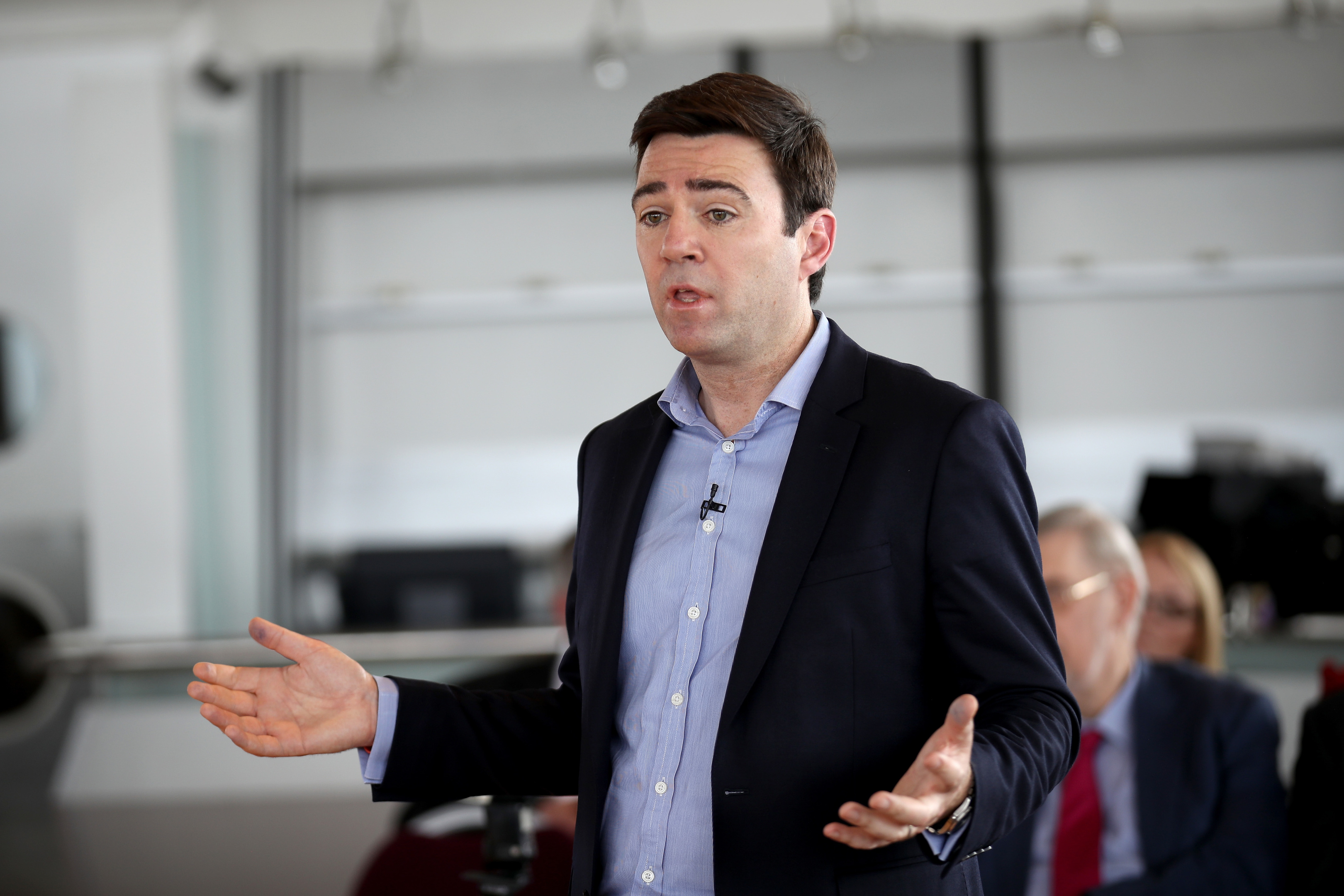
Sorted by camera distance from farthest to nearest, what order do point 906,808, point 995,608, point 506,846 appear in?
1. point 506,846
2. point 995,608
3. point 906,808

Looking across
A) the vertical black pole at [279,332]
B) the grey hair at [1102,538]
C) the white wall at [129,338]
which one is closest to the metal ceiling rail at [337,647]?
the white wall at [129,338]

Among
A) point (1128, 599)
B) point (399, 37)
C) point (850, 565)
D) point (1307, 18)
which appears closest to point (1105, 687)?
point (1128, 599)

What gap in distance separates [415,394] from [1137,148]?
332 cm

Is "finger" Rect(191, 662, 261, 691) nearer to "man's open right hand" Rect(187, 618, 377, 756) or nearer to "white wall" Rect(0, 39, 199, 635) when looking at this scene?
"man's open right hand" Rect(187, 618, 377, 756)

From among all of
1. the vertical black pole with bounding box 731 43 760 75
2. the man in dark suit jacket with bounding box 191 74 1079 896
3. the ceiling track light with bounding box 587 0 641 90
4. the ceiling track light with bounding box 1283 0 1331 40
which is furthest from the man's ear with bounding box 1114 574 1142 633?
the ceiling track light with bounding box 1283 0 1331 40

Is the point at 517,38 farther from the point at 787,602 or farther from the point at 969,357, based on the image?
the point at 787,602

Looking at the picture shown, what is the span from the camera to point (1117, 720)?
6.92 feet

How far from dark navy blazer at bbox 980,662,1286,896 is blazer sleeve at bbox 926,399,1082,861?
3.27 feet

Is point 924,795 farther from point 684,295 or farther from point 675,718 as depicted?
point 684,295

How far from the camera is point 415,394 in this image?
17.6ft

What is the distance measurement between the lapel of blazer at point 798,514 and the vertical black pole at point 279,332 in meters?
4.43

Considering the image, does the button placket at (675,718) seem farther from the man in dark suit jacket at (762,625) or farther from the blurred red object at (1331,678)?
the blurred red object at (1331,678)

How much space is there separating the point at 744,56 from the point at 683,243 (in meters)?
4.32

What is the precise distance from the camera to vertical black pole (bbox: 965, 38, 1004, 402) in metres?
5.20
